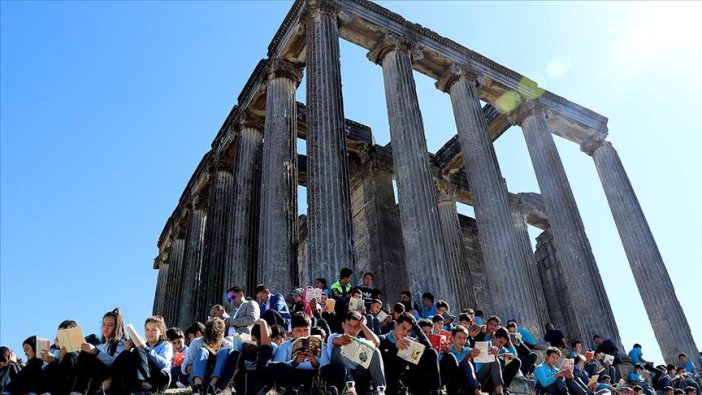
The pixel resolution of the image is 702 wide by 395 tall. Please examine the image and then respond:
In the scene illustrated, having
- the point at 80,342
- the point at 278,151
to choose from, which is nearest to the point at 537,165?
the point at 278,151

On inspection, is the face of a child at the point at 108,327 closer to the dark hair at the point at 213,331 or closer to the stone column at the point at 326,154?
the dark hair at the point at 213,331

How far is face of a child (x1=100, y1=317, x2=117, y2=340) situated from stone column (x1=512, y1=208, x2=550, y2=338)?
12.9m

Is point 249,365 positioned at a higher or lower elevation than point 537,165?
lower

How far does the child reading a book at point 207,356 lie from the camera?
26.6ft

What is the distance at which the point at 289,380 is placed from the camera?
8.41 metres

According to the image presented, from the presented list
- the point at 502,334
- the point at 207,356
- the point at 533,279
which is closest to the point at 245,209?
the point at 533,279

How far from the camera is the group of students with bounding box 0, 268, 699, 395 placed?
7.90 meters

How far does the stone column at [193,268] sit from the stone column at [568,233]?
1400cm

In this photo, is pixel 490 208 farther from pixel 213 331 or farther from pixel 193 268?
pixel 213 331

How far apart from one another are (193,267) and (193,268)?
0.06m

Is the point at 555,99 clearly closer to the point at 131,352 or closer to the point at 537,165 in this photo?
the point at 537,165

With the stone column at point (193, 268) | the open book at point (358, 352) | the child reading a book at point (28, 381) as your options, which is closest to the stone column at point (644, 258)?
the stone column at point (193, 268)

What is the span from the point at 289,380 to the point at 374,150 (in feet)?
66.8

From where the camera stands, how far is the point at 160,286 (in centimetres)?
3253
